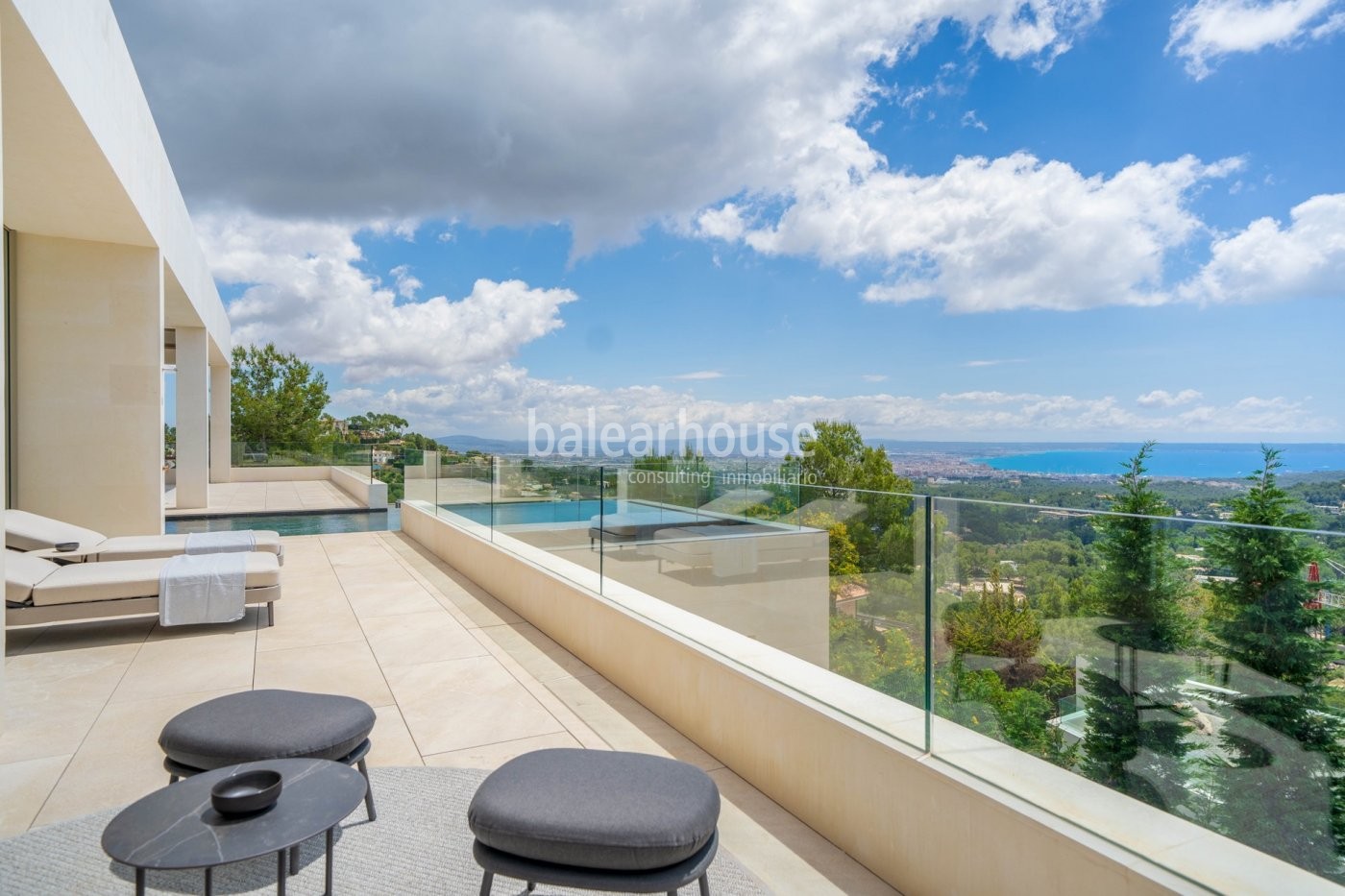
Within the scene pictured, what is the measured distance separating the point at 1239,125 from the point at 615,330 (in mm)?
62352

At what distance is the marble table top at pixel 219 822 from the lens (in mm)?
1737

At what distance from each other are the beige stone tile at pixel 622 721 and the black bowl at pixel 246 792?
1440 millimetres

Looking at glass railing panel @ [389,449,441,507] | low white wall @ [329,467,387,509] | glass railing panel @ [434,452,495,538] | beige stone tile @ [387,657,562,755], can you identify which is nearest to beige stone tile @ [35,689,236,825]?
beige stone tile @ [387,657,562,755]

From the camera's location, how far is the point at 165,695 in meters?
4.12

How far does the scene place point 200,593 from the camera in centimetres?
531

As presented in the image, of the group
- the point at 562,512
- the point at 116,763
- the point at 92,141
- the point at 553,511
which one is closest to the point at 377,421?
the point at 92,141

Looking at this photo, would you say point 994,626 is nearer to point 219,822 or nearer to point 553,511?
point 219,822

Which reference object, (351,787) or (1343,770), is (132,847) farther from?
(1343,770)

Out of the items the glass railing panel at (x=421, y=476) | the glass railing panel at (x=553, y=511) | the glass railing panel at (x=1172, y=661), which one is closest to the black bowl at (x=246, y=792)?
the glass railing panel at (x=1172, y=661)

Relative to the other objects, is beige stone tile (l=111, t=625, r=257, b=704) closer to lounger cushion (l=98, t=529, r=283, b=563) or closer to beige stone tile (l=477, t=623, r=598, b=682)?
lounger cushion (l=98, t=529, r=283, b=563)

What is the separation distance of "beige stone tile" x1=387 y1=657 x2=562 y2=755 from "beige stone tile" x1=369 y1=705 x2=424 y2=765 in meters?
0.04

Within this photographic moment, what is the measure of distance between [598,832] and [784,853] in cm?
101

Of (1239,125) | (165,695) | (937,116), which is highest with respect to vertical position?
(1239,125)

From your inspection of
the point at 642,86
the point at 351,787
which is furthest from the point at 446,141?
the point at 351,787
